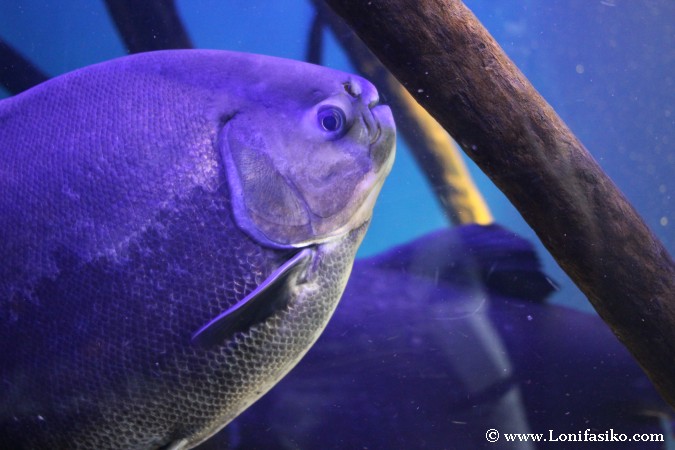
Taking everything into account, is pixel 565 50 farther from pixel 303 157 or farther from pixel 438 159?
pixel 303 157

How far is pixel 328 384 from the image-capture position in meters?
2.21

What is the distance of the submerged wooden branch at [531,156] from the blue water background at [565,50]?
117 inches

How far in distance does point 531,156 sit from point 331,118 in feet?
2.29

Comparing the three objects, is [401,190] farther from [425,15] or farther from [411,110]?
[425,15]

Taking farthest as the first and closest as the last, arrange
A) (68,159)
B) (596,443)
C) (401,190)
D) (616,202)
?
(401,190), (596,443), (616,202), (68,159)

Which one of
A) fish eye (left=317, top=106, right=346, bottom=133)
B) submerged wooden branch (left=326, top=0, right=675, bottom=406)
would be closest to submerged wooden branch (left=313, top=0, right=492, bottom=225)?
submerged wooden branch (left=326, top=0, right=675, bottom=406)

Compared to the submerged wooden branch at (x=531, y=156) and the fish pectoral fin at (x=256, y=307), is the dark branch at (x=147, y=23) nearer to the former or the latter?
the submerged wooden branch at (x=531, y=156)

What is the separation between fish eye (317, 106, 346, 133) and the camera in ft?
3.45

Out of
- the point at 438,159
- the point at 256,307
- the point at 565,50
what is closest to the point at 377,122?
the point at 256,307

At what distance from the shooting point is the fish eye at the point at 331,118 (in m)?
1.05

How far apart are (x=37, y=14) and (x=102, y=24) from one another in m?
0.77

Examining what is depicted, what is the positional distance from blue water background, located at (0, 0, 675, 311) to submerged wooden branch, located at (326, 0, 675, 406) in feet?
9.72

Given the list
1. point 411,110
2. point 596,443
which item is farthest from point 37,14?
point 596,443

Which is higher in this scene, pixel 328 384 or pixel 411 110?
pixel 411 110
